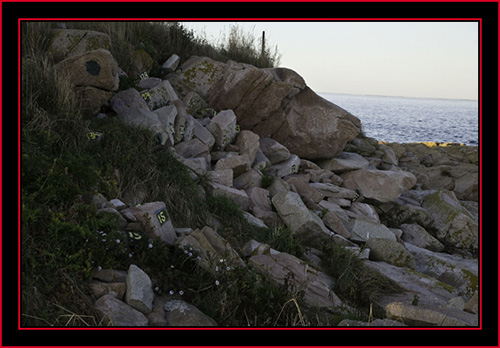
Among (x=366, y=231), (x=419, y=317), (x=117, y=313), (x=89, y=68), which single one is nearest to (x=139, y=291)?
(x=117, y=313)

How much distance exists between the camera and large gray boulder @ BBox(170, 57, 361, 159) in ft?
32.1

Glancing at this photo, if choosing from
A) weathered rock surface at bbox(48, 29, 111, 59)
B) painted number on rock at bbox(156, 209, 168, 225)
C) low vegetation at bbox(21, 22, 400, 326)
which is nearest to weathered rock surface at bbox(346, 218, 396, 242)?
low vegetation at bbox(21, 22, 400, 326)

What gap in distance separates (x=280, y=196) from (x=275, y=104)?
353cm

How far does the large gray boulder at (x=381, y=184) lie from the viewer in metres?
9.76

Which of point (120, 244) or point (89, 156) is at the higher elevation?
point (89, 156)

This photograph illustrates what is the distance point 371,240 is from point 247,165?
254 cm

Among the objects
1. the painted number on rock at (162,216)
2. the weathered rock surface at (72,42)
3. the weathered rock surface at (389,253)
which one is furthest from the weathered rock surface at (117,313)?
the weathered rock surface at (72,42)

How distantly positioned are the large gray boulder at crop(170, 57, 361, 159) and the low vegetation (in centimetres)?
324

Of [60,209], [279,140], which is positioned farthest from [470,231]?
[60,209]

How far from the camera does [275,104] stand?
→ 1003cm

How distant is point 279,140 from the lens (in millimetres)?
10289

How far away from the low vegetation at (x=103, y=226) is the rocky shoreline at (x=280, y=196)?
0.18 m

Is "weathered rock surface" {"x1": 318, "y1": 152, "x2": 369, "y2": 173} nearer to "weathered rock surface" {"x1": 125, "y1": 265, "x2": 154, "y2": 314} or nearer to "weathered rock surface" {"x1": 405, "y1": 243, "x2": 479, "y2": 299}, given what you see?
"weathered rock surface" {"x1": 405, "y1": 243, "x2": 479, "y2": 299}
